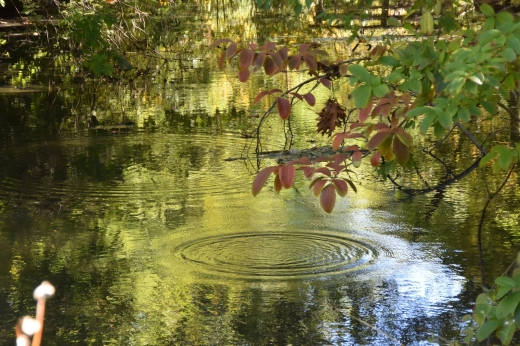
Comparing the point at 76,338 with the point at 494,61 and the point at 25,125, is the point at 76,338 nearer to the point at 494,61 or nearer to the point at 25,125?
the point at 494,61

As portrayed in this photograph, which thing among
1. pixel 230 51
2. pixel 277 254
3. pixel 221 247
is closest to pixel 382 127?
pixel 230 51

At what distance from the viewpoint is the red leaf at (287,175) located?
3.05 meters

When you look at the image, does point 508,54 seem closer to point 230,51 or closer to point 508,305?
point 508,305

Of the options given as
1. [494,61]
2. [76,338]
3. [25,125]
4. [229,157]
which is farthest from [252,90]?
[494,61]

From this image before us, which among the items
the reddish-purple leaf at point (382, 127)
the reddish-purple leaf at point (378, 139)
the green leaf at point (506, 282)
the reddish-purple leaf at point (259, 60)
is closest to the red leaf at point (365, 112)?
the reddish-purple leaf at point (382, 127)

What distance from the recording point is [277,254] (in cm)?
603

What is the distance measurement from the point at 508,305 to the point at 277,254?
3433 millimetres

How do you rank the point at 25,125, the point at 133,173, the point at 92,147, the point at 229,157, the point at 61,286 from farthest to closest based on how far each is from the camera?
the point at 25,125
the point at 92,147
the point at 229,157
the point at 133,173
the point at 61,286

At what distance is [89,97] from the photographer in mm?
14039

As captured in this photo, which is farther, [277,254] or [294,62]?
[277,254]

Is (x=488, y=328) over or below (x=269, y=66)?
below

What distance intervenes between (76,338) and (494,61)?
2867mm

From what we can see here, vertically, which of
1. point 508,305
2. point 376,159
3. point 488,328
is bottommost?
point 488,328

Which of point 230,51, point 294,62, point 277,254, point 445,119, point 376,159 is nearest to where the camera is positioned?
point 445,119
